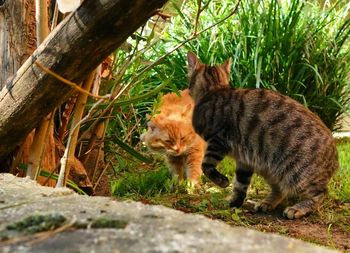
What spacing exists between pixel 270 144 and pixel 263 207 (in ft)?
1.17

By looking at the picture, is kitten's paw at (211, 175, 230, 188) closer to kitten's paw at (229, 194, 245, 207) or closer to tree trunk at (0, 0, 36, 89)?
kitten's paw at (229, 194, 245, 207)

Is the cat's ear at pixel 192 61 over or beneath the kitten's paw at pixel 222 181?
over

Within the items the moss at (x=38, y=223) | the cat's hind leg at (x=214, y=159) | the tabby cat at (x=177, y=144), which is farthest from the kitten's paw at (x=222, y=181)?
the moss at (x=38, y=223)

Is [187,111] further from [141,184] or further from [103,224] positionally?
[103,224]

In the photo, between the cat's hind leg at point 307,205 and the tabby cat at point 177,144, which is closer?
the cat's hind leg at point 307,205

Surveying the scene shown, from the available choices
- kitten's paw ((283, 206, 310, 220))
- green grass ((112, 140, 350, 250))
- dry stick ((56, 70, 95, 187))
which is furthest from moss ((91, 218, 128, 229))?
kitten's paw ((283, 206, 310, 220))

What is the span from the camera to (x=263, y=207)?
9.75 feet


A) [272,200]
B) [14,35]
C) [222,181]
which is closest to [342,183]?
[272,200]

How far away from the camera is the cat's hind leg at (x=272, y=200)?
2.97 meters

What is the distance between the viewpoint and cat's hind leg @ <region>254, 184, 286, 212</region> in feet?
9.76

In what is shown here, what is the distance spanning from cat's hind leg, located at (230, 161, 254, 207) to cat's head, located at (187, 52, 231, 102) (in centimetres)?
58

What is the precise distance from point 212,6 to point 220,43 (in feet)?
2.22

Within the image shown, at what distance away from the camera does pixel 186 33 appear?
5.43 metres

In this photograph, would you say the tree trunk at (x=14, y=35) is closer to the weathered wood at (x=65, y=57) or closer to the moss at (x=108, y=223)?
the weathered wood at (x=65, y=57)
